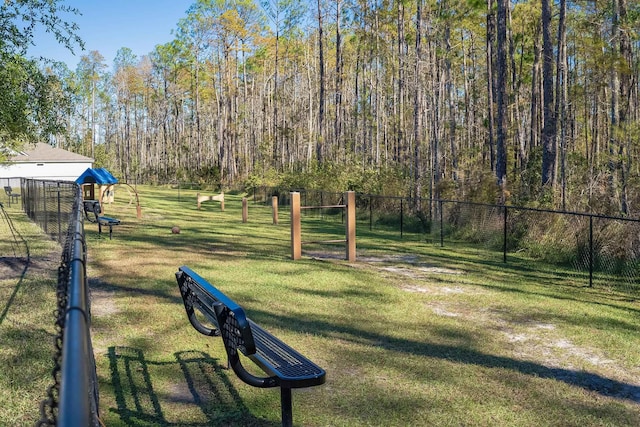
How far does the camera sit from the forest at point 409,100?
54.7 feet

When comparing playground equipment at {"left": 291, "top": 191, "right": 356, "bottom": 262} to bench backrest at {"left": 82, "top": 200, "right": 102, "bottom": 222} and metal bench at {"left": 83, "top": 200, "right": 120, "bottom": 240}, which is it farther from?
bench backrest at {"left": 82, "top": 200, "right": 102, "bottom": 222}

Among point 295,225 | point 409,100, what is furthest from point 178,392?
point 409,100

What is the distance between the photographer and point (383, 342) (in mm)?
6570

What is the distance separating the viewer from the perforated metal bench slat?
12.3 ft

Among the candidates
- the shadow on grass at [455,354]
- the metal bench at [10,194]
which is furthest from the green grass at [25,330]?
the metal bench at [10,194]

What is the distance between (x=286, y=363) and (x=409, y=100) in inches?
1588

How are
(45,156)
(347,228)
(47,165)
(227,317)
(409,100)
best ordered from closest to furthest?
1. (227,317)
2. (347,228)
3. (409,100)
4. (47,165)
5. (45,156)

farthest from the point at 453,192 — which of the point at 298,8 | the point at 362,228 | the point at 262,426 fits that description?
the point at 298,8

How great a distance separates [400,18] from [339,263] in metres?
19.9

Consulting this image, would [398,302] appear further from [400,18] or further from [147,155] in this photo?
[147,155]

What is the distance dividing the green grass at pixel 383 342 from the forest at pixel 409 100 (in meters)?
5.12

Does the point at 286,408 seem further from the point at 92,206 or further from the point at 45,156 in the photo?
the point at 45,156

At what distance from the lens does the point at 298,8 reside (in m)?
48.0

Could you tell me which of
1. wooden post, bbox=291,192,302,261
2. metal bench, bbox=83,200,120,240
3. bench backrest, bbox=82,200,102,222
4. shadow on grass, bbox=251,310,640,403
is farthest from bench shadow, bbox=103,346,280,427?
bench backrest, bbox=82,200,102,222
